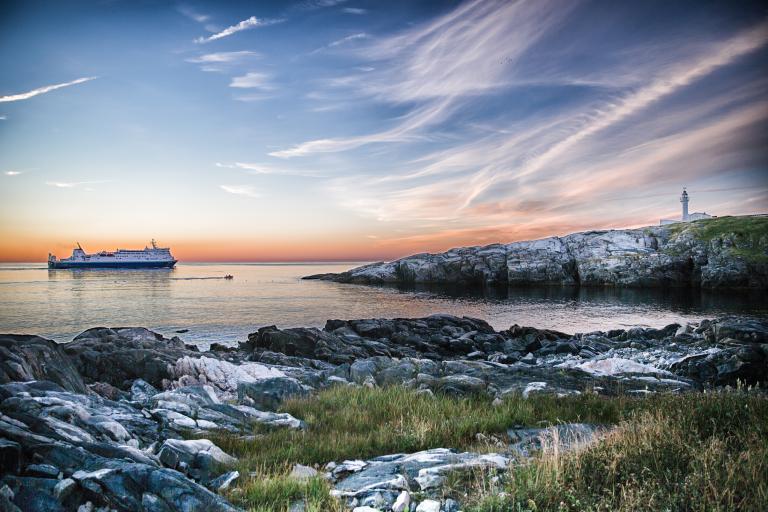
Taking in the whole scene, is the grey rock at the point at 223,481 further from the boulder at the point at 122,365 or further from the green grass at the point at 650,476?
the boulder at the point at 122,365

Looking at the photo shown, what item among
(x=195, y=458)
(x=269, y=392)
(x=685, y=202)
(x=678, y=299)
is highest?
(x=685, y=202)

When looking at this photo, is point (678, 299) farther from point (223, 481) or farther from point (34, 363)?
point (34, 363)

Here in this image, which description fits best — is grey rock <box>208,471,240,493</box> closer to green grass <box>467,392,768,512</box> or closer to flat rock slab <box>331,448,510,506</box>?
flat rock slab <box>331,448,510,506</box>

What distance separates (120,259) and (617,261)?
553 feet

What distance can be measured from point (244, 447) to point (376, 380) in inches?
312

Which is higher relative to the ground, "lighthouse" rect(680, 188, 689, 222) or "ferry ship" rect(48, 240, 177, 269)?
"lighthouse" rect(680, 188, 689, 222)

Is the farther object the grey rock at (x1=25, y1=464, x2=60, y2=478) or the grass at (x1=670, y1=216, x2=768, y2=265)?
the grass at (x1=670, y1=216, x2=768, y2=265)

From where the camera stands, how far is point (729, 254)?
7888 cm

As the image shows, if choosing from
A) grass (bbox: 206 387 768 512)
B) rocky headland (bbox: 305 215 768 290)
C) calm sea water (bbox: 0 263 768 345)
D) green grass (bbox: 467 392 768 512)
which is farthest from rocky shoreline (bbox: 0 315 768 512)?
rocky headland (bbox: 305 215 768 290)

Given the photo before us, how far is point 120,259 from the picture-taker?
512ft

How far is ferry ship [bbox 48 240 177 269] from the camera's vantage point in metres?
150

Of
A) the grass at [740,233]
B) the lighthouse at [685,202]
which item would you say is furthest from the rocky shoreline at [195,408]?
the lighthouse at [685,202]

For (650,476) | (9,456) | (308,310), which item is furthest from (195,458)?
(308,310)

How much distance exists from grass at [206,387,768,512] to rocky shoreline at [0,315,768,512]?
17.1 inches
